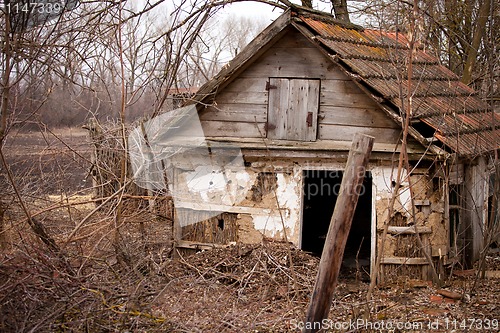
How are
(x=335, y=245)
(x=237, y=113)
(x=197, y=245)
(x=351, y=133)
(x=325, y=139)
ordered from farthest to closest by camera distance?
(x=237, y=113) → (x=197, y=245) → (x=325, y=139) → (x=351, y=133) → (x=335, y=245)

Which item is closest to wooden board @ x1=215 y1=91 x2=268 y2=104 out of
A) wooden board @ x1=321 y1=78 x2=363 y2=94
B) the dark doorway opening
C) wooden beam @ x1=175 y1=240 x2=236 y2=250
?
wooden board @ x1=321 y1=78 x2=363 y2=94

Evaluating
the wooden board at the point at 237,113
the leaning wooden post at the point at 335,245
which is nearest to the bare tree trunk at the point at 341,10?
the wooden board at the point at 237,113

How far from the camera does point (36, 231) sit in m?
6.65

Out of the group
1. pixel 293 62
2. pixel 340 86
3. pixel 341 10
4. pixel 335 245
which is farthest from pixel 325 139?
pixel 341 10

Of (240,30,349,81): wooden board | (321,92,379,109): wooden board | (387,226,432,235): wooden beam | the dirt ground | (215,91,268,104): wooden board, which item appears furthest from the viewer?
(215,91,268,104): wooden board

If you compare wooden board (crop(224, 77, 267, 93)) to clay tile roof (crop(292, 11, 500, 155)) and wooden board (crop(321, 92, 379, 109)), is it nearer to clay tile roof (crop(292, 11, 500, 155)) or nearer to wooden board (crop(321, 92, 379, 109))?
wooden board (crop(321, 92, 379, 109))

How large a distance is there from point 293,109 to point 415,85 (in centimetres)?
201

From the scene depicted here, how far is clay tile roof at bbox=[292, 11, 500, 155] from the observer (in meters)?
8.56

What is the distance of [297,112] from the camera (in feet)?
30.9

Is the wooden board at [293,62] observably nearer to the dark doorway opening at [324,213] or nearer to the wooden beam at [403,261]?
the wooden beam at [403,261]

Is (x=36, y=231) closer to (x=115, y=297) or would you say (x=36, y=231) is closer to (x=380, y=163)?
(x=115, y=297)

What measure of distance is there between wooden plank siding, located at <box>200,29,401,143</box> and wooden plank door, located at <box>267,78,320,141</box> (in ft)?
0.11

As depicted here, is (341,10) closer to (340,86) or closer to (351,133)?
(340,86)

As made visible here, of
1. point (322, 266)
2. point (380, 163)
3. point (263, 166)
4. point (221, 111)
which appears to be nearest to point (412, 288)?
point (380, 163)
